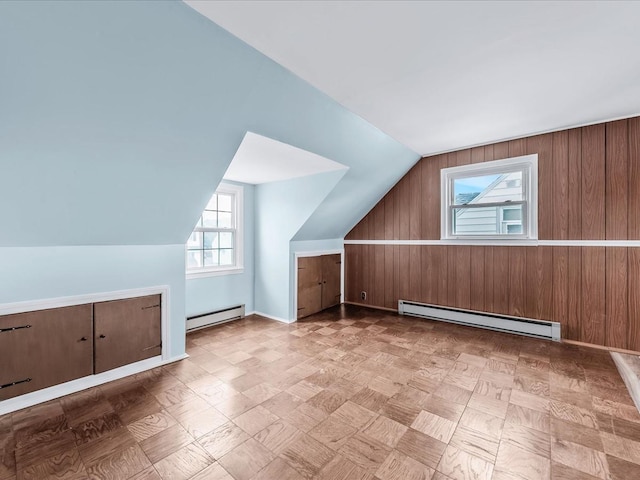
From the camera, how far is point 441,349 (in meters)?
3.08

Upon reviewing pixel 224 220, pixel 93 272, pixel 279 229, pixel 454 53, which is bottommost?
pixel 93 272

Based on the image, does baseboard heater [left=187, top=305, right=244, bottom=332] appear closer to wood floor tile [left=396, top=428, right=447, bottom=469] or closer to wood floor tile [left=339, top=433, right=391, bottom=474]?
wood floor tile [left=339, top=433, right=391, bottom=474]

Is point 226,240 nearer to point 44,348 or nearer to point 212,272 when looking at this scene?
point 212,272

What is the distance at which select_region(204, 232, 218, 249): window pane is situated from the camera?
392cm

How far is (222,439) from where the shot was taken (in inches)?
68.5

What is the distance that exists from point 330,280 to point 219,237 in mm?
1891

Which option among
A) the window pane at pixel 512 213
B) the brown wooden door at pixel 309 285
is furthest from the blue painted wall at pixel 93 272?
the window pane at pixel 512 213

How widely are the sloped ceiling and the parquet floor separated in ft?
4.28

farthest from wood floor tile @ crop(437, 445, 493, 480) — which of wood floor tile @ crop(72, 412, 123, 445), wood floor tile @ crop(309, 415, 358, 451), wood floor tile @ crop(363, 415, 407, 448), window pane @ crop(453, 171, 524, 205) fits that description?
window pane @ crop(453, 171, 524, 205)

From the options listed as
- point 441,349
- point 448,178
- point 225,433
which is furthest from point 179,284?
point 448,178

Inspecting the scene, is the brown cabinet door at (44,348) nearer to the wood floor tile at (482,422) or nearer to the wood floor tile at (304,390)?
the wood floor tile at (304,390)

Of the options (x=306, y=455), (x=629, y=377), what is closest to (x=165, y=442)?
(x=306, y=455)

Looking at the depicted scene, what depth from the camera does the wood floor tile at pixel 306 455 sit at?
1.53 meters

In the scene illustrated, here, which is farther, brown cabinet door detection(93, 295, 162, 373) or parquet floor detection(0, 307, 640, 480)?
brown cabinet door detection(93, 295, 162, 373)
